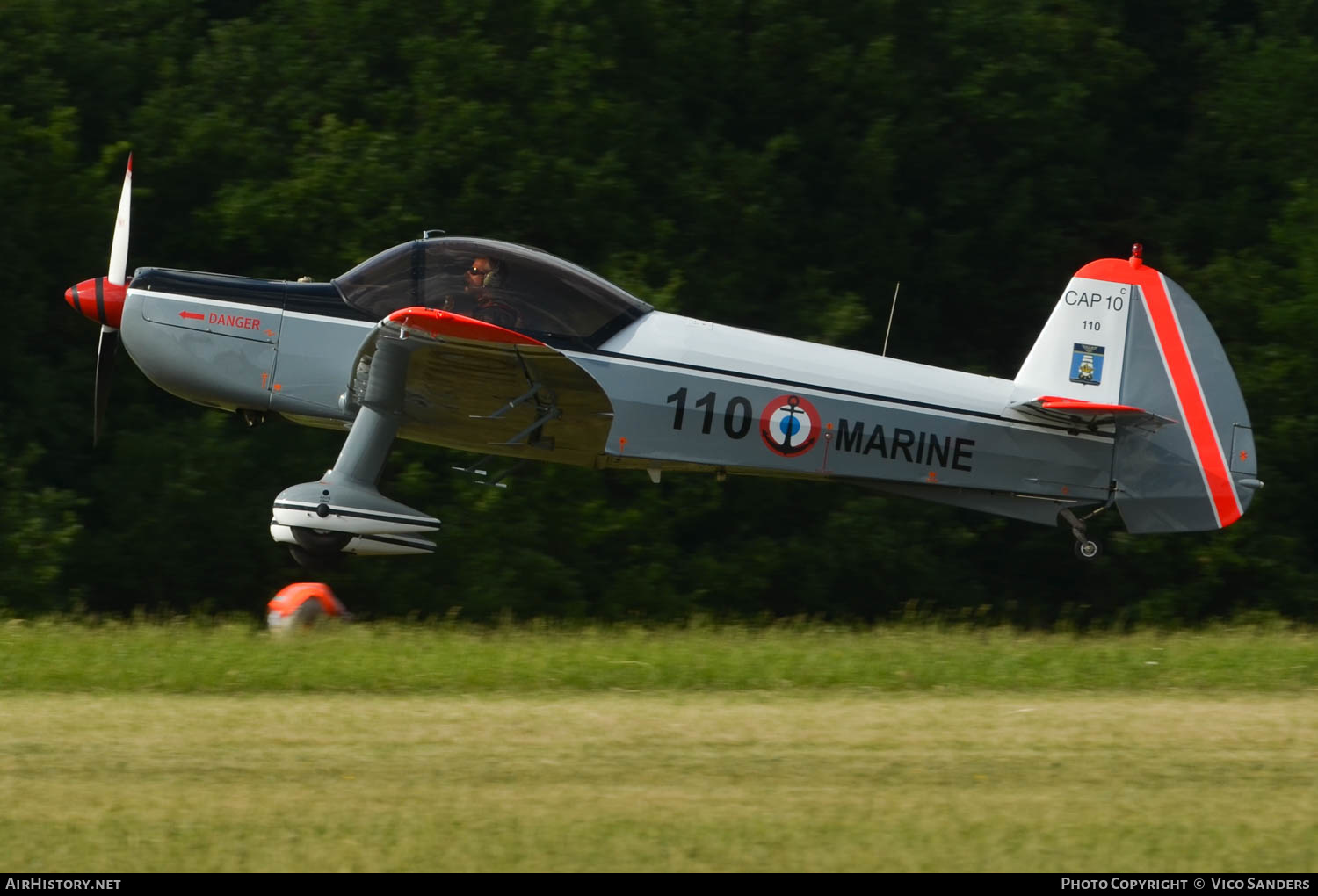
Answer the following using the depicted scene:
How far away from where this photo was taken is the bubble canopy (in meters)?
9.27

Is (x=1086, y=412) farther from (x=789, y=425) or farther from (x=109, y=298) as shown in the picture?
(x=109, y=298)

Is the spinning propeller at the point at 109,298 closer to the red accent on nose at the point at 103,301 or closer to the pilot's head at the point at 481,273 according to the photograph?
the red accent on nose at the point at 103,301

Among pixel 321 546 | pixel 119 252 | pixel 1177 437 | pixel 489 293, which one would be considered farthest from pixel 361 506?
pixel 1177 437

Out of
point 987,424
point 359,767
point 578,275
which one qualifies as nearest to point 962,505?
point 987,424

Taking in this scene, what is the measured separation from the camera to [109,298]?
988 cm

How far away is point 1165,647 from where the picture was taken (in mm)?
9438

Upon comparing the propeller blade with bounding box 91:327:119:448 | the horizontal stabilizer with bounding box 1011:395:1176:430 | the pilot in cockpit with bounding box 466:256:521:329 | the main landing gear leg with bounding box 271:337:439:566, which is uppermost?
the pilot in cockpit with bounding box 466:256:521:329

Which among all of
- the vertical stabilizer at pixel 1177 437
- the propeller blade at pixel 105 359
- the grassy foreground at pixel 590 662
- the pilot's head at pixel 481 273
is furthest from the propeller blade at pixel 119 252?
the vertical stabilizer at pixel 1177 437

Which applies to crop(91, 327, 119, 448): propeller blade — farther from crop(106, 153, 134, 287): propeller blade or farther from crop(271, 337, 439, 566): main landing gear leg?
crop(271, 337, 439, 566): main landing gear leg

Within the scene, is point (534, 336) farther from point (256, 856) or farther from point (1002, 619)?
point (1002, 619)

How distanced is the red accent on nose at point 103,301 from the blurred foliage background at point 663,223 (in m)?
3.53

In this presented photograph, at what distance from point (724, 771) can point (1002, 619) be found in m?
10.2

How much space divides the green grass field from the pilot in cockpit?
212 cm

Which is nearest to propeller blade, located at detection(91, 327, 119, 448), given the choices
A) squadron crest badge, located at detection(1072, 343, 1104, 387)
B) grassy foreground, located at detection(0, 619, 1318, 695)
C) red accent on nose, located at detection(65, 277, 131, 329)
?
red accent on nose, located at detection(65, 277, 131, 329)
